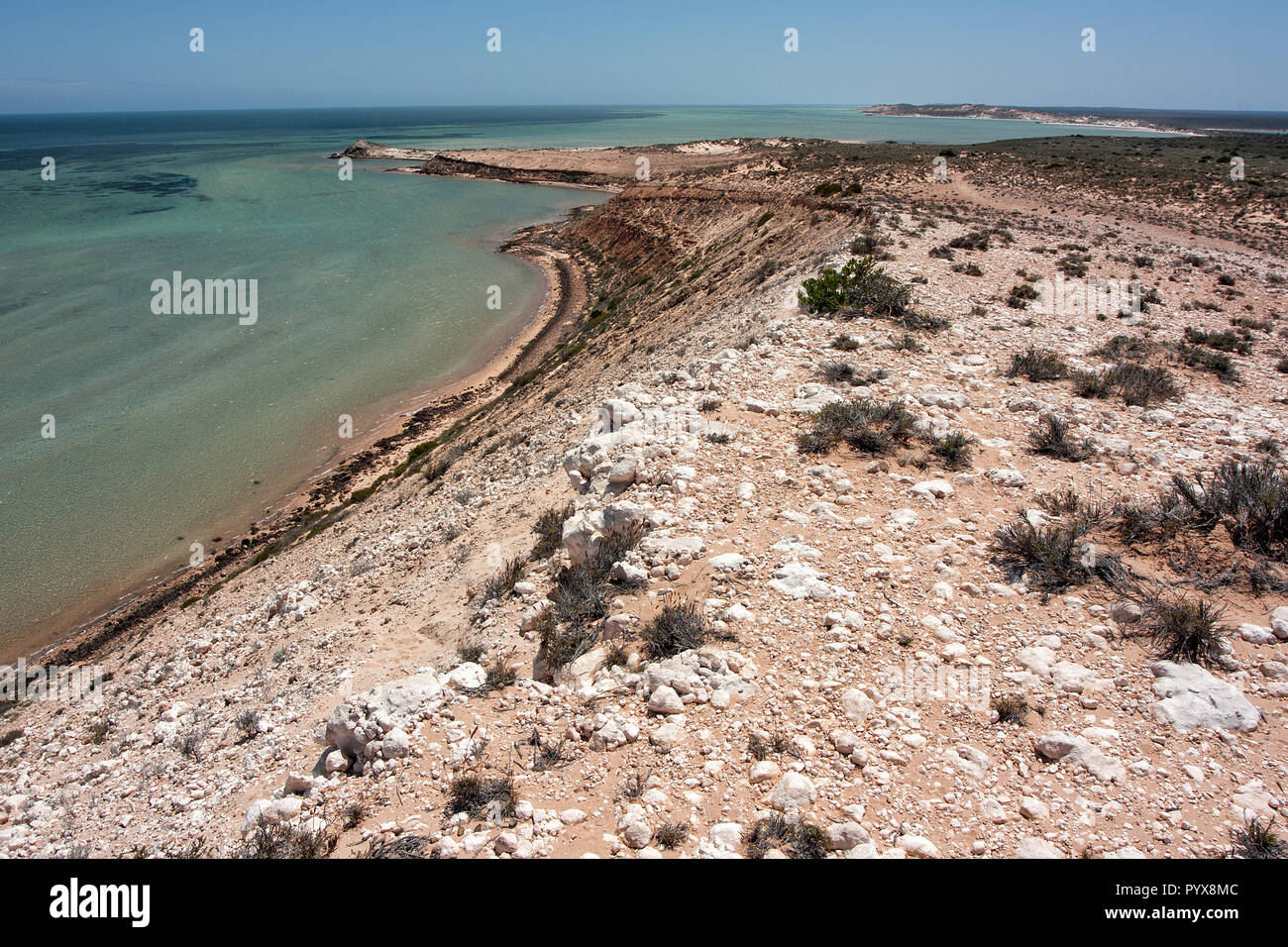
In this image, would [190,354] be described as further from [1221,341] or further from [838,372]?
[1221,341]

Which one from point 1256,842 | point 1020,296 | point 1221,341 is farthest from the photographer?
point 1020,296

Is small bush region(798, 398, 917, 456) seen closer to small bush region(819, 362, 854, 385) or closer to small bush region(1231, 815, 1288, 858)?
small bush region(819, 362, 854, 385)

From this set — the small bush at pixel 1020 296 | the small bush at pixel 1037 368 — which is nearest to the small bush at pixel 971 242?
the small bush at pixel 1020 296

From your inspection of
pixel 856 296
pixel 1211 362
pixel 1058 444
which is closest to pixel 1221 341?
pixel 1211 362

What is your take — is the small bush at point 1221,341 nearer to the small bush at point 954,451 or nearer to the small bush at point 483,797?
the small bush at point 954,451

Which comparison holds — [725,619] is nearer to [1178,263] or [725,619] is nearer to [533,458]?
[533,458]
